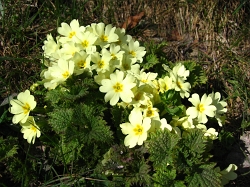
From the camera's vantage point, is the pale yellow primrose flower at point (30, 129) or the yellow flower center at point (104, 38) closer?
the pale yellow primrose flower at point (30, 129)

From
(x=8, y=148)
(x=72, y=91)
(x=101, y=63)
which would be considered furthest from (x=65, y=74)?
(x=8, y=148)

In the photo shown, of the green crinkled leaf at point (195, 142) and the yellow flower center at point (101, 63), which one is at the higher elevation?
the yellow flower center at point (101, 63)

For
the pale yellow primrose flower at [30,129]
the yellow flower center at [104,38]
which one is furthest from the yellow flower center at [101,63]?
the pale yellow primrose flower at [30,129]

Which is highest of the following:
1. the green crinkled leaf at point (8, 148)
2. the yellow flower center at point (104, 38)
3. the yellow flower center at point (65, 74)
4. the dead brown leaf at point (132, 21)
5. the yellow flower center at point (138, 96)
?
the yellow flower center at point (104, 38)

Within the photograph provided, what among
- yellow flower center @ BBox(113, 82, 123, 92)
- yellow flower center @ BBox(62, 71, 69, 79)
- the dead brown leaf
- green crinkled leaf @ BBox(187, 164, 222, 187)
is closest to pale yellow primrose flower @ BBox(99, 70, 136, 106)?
yellow flower center @ BBox(113, 82, 123, 92)

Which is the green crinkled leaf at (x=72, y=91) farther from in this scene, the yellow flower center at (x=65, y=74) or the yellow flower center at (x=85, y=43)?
the yellow flower center at (x=85, y=43)

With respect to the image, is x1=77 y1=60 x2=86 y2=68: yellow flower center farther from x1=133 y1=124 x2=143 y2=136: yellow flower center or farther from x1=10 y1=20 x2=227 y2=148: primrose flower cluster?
x1=133 y1=124 x2=143 y2=136: yellow flower center
